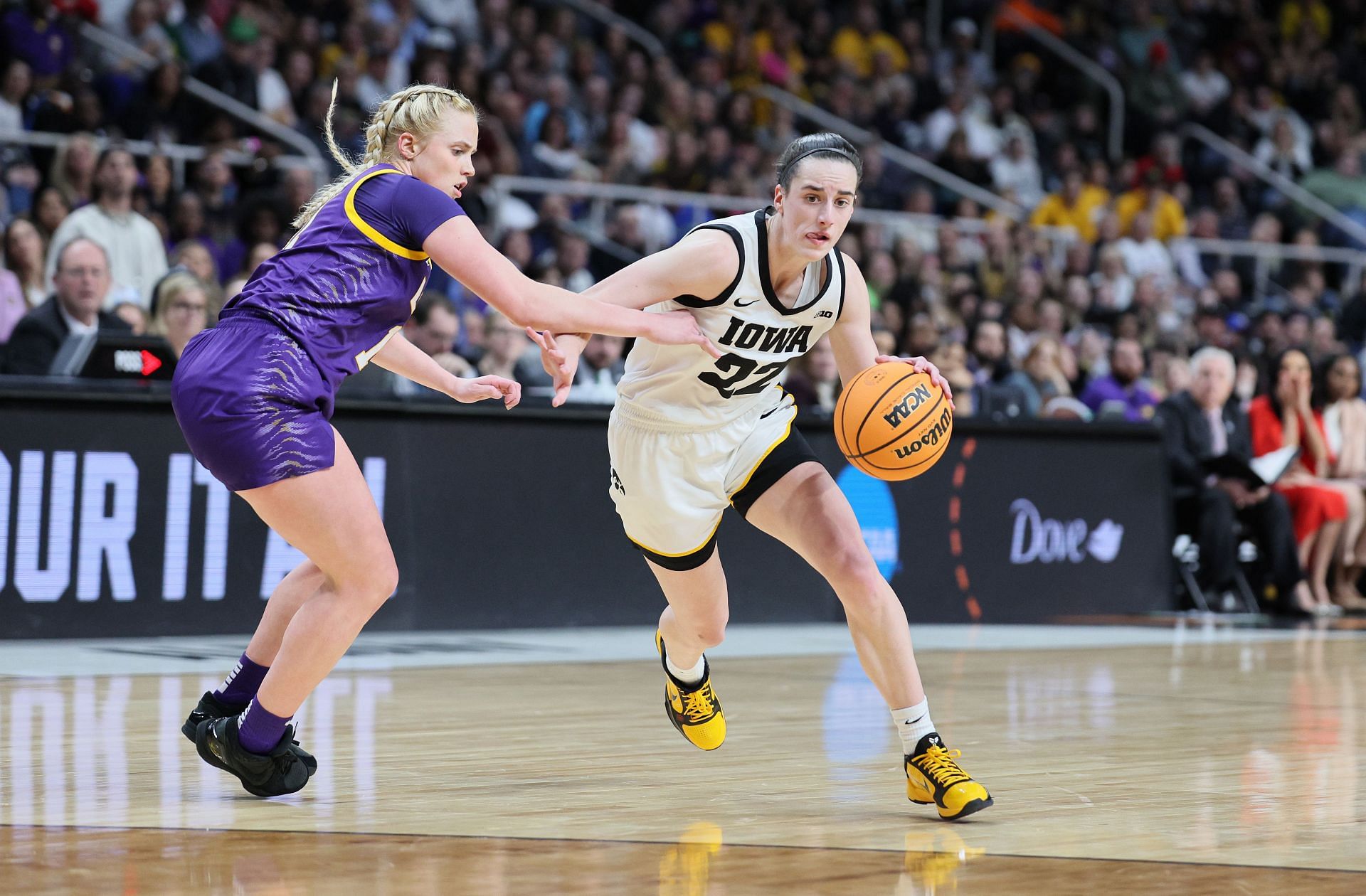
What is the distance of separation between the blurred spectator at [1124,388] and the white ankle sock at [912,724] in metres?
8.97

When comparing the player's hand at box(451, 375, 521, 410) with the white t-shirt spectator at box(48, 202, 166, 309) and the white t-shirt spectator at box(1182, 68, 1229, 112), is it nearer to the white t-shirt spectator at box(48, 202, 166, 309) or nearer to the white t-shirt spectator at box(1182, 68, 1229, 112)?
the white t-shirt spectator at box(48, 202, 166, 309)

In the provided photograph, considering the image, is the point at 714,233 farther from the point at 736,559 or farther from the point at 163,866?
the point at 736,559

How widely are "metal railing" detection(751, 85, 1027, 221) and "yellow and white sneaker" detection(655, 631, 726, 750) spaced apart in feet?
39.7

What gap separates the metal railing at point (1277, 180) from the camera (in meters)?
19.6

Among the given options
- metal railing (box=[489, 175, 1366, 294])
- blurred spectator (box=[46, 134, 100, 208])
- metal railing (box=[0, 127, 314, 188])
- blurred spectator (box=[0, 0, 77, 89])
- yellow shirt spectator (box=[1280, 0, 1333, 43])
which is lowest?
blurred spectator (box=[46, 134, 100, 208])

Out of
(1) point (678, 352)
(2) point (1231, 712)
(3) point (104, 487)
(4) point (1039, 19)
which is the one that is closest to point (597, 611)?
(3) point (104, 487)

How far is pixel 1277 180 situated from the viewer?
19656 mm

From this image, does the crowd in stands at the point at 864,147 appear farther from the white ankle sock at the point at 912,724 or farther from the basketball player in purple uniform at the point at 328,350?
the white ankle sock at the point at 912,724

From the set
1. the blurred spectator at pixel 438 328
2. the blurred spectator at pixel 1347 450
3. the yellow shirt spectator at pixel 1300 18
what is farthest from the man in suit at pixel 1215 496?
the yellow shirt spectator at pixel 1300 18

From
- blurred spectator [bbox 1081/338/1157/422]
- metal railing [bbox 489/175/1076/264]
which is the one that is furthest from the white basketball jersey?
blurred spectator [bbox 1081/338/1157/422]

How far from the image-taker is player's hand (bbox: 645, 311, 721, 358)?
4492 millimetres

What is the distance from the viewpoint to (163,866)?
143 inches

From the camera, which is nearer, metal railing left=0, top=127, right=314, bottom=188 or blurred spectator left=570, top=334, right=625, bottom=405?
blurred spectator left=570, top=334, right=625, bottom=405

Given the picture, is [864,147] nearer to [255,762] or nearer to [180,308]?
[180,308]
